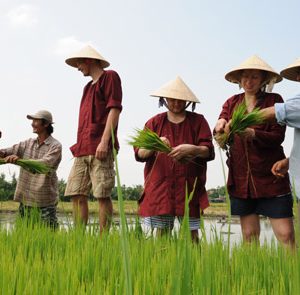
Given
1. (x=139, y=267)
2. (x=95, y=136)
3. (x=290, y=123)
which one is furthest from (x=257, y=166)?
(x=139, y=267)

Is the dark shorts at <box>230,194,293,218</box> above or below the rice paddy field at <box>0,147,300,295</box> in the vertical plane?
above

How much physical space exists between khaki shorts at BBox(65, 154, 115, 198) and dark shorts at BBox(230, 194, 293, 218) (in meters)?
0.87

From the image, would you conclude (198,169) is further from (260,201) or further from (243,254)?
(243,254)

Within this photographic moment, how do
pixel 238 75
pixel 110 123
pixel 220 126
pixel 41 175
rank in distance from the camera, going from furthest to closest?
pixel 41 175 < pixel 110 123 < pixel 238 75 < pixel 220 126

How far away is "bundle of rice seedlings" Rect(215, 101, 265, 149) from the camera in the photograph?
2.47 m

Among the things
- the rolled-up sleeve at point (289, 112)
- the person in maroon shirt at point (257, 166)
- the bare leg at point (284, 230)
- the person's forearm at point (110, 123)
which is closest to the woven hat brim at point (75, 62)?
the person's forearm at point (110, 123)

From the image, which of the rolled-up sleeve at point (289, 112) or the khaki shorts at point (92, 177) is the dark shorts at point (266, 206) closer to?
the rolled-up sleeve at point (289, 112)

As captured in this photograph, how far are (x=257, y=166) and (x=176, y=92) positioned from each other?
2.16ft

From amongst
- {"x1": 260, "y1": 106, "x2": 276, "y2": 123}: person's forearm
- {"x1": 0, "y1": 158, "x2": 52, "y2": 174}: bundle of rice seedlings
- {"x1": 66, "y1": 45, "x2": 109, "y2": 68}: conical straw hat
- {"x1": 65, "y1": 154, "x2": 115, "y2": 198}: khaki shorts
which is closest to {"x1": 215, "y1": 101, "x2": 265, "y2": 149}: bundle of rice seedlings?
{"x1": 260, "y1": 106, "x2": 276, "y2": 123}: person's forearm

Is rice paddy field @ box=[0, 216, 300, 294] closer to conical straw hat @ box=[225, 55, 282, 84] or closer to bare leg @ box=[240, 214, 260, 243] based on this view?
bare leg @ box=[240, 214, 260, 243]

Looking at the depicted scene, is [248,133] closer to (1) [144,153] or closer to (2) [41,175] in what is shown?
(1) [144,153]

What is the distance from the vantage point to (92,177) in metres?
3.25

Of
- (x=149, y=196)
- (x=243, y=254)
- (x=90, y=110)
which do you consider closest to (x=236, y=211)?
(x=149, y=196)

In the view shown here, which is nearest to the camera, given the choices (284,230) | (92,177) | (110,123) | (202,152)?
(284,230)
